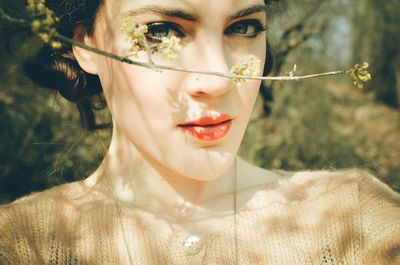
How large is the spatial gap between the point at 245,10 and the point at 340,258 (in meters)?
1.01

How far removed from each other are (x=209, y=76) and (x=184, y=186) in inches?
24.0

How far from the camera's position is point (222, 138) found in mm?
1860

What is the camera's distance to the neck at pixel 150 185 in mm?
2121

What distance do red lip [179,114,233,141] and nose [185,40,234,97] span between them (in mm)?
96

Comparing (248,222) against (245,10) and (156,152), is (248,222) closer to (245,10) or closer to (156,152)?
(156,152)

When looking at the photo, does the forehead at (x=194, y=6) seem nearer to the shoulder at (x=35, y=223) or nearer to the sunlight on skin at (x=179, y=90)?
the sunlight on skin at (x=179, y=90)

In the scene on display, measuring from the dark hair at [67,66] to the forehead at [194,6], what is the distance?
0.27 m

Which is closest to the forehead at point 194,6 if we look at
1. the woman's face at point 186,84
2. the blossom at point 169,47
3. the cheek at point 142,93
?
the woman's face at point 186,84

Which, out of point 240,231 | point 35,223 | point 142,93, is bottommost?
point 240,231

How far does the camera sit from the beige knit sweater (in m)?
1.91

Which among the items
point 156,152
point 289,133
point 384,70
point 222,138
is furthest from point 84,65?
point 384,70

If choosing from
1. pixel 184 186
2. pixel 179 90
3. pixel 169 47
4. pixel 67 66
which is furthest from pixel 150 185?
pixel 169 47

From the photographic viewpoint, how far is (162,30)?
5.94 feet

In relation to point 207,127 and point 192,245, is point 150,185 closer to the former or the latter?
point 192,245
